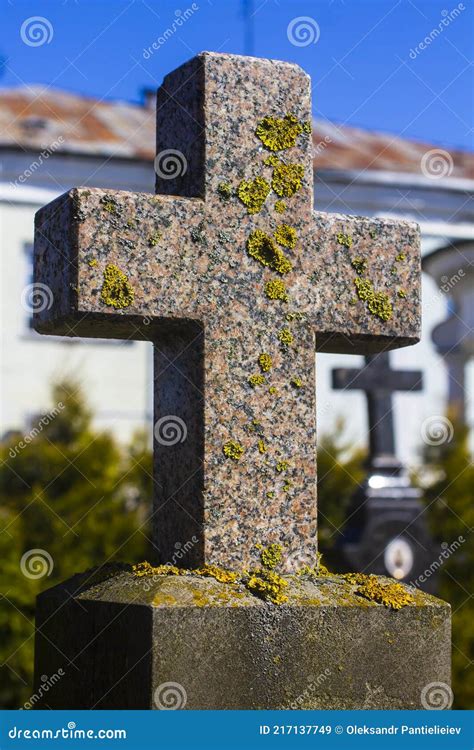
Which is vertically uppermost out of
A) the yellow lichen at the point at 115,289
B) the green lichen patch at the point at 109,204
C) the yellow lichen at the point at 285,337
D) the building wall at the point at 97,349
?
the building wall at the point at 97,349

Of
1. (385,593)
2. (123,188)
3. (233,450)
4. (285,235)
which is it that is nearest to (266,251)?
(285,235)

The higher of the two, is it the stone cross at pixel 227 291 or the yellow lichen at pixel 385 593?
the stone cross at pixel 227 291

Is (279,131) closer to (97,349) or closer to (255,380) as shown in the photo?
(255,380)

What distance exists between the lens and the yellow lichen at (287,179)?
2701 mm

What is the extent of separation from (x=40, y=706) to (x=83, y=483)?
5.82m

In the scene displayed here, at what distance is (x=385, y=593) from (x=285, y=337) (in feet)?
2.18

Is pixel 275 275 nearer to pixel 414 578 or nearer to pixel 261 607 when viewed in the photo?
pixel 261 607

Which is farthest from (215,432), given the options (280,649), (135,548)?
(135,548)

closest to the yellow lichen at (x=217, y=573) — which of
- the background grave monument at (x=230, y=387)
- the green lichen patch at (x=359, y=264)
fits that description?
the background grave monument at (x=230, y=387)

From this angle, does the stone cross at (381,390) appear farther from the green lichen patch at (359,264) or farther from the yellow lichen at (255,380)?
the yellow lichen at (255,380)

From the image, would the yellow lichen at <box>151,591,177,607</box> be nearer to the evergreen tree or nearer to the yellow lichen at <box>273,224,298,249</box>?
the yellow lichen at <box>273,224,298,249</box>

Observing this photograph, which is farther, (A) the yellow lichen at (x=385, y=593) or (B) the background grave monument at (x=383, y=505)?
(B) the background grave monument at (x=383, y=505)

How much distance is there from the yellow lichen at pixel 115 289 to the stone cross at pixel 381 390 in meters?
5.89

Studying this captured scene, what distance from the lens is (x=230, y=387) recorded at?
2592mm
